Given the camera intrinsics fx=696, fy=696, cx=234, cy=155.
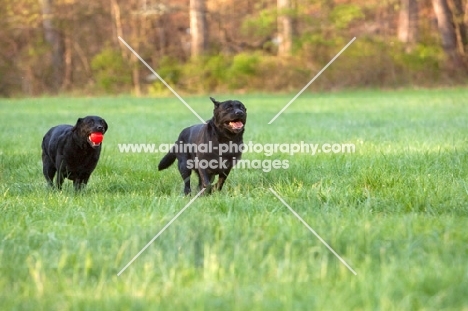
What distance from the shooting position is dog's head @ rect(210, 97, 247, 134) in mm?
6203

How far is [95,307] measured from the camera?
2.75 meters

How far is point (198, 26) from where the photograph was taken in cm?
3048

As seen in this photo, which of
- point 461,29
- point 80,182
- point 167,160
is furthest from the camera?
point 461,29

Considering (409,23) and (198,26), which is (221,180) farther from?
(409,23)

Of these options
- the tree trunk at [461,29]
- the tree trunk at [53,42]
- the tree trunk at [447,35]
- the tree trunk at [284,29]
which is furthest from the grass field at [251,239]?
the tree trunk at [53,42]

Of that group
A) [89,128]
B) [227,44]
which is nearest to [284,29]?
[227,44]

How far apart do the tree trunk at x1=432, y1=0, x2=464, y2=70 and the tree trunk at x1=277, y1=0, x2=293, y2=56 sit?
647 centimetres

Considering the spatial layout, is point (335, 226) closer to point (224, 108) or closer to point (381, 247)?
point (381, 247)

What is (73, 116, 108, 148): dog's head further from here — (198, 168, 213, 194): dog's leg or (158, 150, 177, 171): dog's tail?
(198, 168, 213, 194): dog's leg

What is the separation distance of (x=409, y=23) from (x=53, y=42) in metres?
16.6

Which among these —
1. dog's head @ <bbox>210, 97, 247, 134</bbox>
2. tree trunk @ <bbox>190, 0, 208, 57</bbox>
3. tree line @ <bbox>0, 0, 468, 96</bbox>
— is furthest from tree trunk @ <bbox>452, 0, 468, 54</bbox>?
dog's head @ <bbox>210, 97, 247, 134</bbox>

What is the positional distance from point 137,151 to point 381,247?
606 cm

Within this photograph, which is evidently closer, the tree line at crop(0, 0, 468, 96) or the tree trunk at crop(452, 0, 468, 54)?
the tree line at crop(0, 0, 468, 96)

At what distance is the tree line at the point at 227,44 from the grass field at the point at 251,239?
22.4 metres
